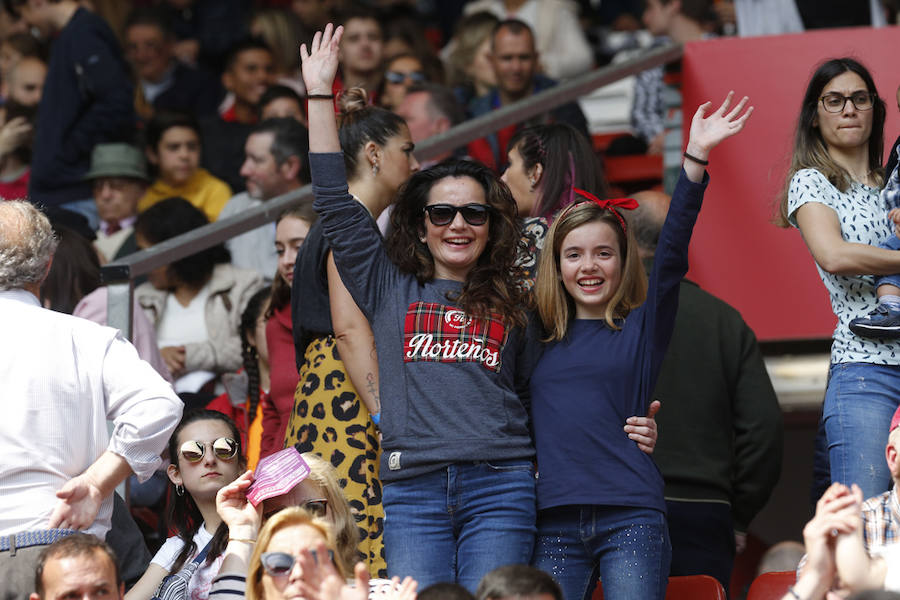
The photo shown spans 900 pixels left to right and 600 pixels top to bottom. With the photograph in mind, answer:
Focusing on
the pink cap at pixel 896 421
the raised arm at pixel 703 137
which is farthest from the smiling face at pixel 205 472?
the pink cap at pixel 896 421

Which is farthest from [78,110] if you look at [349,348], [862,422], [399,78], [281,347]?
[862,422]

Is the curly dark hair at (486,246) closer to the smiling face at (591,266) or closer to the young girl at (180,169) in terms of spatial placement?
the smiling face at (591,266)

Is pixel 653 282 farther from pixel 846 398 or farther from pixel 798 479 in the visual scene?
pixel 798 479

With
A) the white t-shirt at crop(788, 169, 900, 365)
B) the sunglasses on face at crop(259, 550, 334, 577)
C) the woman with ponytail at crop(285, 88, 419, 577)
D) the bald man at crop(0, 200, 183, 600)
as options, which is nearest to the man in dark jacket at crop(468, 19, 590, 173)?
the woman with ponytail at crop(285, 88, 419, 577)

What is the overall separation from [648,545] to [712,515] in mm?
913

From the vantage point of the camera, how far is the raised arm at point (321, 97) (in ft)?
14.0

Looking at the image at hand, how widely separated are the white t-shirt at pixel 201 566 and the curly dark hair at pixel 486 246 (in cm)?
105

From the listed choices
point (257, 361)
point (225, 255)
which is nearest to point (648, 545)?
point (257, 361)

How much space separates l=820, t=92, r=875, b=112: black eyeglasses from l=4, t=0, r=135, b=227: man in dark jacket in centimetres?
473

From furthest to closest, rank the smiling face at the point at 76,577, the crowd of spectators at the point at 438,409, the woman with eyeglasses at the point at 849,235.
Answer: the woman with eyeglasses at the point at 849,235 < the crowd of spectators at the point at 438,409 < the smiling face at the point at 76,577

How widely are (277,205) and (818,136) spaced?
7.01 ft

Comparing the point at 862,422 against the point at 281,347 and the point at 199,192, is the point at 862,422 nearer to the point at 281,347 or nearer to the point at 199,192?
the point at 281,347

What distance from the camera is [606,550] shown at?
13.4 ft

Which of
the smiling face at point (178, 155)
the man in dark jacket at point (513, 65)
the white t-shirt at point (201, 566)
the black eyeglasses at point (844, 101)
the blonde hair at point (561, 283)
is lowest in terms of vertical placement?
the white t-shirt at point (201, 566)
